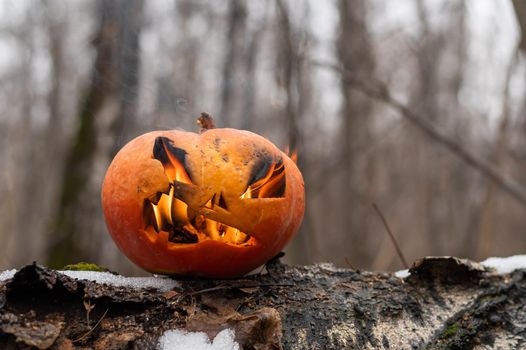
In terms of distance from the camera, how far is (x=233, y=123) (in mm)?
7090

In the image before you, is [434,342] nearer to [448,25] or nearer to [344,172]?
[344,172]

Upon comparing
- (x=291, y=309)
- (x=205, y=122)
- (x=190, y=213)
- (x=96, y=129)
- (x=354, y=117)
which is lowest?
(x=291, y=309)

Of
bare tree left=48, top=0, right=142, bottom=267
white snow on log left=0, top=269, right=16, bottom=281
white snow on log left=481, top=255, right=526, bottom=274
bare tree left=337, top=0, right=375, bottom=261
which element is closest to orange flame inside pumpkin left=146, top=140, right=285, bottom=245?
white snow on log left=0, top=269, right=16, bottom=281

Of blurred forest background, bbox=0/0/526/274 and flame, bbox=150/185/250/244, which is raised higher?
blurred forest background, bbox=0/0/526/274

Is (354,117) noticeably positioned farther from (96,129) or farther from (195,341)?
(195,341)

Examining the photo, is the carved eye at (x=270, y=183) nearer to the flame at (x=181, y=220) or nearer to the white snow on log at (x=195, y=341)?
the flame at (x=181, y=220)

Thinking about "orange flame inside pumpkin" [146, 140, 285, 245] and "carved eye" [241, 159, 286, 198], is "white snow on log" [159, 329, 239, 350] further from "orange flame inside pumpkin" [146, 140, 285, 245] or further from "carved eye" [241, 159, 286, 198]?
"carved eye" [241, 159, 286, 198]

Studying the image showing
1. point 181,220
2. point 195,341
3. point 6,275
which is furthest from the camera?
point 181,220

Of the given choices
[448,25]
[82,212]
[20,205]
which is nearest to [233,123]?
[82,212]

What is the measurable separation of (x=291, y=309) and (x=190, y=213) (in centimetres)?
41

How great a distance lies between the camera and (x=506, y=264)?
1.79 m

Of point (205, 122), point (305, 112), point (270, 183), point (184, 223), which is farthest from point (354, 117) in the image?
point (184, 223)

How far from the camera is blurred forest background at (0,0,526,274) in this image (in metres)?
5.47

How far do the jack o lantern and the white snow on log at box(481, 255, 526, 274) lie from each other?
0.77 metres
